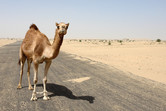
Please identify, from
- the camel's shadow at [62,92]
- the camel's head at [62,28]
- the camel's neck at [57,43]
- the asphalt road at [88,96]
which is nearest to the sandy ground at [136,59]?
the asphalt road at [88,96]

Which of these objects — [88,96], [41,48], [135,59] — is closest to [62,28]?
[41,48]

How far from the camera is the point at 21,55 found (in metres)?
6.41

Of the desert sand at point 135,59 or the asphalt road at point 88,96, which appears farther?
the desert sand at point 135,59

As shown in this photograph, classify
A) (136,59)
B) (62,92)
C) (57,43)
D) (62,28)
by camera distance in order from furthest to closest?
(136,59)
(62,92)
(57,43)
(62,28)

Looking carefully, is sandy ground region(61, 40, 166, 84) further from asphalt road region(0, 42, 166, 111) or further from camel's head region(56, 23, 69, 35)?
camel's head region(56, 23, 69, 35)

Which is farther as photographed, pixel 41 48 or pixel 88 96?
pixel 88 96

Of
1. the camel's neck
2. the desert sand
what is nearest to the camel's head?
the camel's neck

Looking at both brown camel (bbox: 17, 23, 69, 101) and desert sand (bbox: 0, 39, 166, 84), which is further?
desert sand (bbox: 0, 39, 166, 84)

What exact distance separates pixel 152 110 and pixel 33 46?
174 inches

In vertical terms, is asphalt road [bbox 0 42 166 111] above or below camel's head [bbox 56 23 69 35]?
below

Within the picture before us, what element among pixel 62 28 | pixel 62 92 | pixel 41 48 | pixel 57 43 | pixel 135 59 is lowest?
pixel 135 59

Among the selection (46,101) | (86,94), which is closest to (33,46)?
(46,101)

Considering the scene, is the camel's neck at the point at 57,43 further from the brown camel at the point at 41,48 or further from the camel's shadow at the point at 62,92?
the camel's shadow at the point at 62,92

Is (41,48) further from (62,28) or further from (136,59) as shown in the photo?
(136,59)
